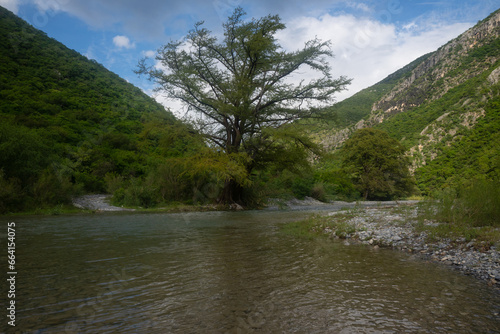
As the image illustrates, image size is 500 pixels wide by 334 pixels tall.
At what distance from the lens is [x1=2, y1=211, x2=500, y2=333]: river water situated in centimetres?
242

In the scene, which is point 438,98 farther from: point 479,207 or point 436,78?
point 479,207

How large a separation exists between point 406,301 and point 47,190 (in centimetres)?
1655

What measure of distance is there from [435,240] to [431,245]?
0.37 m

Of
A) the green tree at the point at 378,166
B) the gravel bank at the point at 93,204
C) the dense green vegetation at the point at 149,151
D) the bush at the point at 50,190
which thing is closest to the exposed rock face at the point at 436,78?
the green tree at the point at 378,166

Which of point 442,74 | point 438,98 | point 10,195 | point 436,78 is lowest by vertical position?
point 10,195

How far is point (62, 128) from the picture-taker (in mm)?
25250

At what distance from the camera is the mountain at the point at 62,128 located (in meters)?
13.9

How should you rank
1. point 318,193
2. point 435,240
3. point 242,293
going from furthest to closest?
point 318,193, point 435,240, point 242,293

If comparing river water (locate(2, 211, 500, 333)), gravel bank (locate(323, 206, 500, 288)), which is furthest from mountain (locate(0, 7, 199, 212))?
gravel bank (locate(323, 206, 500, 288))

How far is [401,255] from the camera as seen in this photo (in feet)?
17.5

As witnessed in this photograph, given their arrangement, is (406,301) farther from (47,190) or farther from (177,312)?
(47,190)

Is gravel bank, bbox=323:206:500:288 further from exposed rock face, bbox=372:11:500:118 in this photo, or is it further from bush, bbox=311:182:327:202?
exposed rock face, bbox=372:11:500:118

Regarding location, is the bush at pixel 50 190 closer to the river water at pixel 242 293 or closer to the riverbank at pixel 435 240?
the river water at pixel 242 293

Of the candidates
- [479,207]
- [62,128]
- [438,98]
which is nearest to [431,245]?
[479,207]
